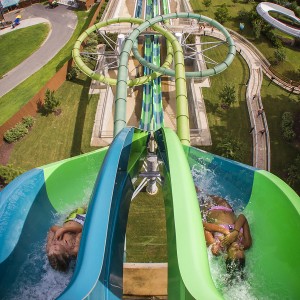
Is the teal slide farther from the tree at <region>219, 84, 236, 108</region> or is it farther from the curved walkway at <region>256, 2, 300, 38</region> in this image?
the curved walkway at <region>256, 2, 300, 38</region>

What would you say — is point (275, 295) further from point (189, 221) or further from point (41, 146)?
point (41, 146)

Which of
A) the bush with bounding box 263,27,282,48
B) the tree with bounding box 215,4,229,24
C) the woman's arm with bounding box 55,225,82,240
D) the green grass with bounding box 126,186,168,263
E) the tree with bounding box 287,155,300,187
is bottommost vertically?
the green grass with bounding box 126,186,168,263

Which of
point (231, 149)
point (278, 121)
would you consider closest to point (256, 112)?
point (278, 121)

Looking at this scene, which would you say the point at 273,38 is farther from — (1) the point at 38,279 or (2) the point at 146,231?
(1) the point at 38,279

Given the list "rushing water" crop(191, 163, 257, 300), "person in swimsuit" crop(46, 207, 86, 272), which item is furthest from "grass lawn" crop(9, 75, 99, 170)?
"rushing water" crop(191, 163, 257, 300)

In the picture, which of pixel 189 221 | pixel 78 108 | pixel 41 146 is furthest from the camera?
pixel 78 108

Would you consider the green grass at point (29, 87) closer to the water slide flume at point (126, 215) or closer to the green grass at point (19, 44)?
the green grass at point (19, 44)

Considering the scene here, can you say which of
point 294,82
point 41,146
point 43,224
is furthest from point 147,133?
point 294,82
